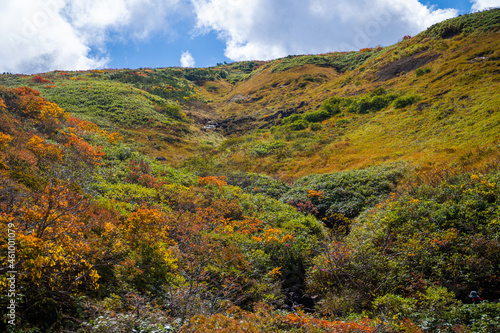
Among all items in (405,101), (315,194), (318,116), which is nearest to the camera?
(315,194)

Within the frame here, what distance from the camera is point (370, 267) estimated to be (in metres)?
8.67

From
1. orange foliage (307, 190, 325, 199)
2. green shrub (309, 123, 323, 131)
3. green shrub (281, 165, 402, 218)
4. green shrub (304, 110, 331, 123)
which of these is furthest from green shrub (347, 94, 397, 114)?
orange foliage (307, 190, 325, 199)

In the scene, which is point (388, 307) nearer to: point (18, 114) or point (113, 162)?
point (113, 162)

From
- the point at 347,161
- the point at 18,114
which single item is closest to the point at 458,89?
the point at 347,161

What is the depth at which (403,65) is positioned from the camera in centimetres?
3988

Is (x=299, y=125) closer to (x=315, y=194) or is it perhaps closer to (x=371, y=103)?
(x=371, y=103)

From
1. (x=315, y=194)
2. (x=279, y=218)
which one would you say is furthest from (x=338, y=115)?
(x=279, y=218)

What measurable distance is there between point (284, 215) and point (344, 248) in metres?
5.36

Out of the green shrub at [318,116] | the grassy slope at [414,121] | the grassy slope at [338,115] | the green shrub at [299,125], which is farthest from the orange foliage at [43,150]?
the green shrub at [318,116]

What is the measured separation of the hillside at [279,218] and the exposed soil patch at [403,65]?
1.70ft

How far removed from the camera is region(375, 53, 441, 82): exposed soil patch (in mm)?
36875

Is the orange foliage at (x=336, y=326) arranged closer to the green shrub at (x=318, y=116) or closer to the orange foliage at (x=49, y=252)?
the orange foliage at (x=49, y=252)

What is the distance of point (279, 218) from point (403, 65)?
127ft

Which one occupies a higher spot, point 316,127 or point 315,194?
point 316,127
